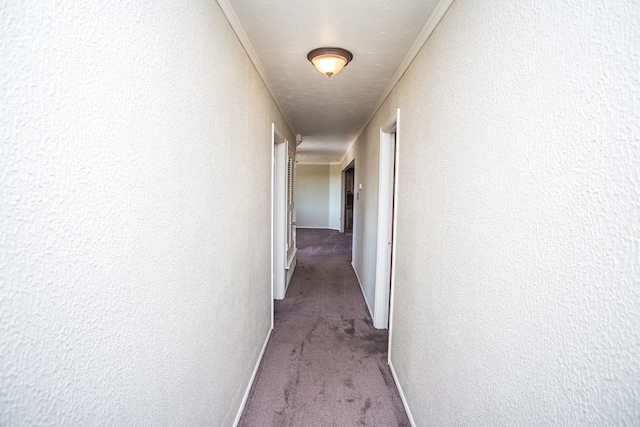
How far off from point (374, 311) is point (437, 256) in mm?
1903

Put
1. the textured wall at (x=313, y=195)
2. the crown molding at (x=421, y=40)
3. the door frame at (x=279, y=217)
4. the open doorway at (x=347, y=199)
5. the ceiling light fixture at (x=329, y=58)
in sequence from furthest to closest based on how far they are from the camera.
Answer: the textured wall at (x=313, y=195)
the open doorway at (x=347, y=199)
the door frame at (x=279, y=217)
the ceiling light fixture at (x=329, y=58)
the crown molding at (x=421, y=40)

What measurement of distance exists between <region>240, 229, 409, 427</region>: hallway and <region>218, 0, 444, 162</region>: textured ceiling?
226 centimetres

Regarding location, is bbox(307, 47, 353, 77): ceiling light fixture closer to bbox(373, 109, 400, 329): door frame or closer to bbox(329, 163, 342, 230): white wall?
bbox(373, 109, 400, 329): door frame

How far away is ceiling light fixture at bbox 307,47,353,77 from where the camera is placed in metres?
1.98

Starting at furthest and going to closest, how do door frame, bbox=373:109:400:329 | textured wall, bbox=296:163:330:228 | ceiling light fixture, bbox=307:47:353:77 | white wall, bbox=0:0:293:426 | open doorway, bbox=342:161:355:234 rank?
textured wall, bbox=296:163:330:228 → open doorway, bbox=342:161:355:234 → door frame, bbox=373:109:400:329 → ceiling light fixture, bbox=307:47:353:77 → white wall, bbox=0:0:293:426

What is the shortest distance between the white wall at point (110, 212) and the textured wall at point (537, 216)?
40.0 inches

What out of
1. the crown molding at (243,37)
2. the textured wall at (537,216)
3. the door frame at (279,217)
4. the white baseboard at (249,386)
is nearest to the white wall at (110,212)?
the crown molding at (243,37)

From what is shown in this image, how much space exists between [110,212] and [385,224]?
2.61 m

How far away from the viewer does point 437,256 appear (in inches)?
59.3

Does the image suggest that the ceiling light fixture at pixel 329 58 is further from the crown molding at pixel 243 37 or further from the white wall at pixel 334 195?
the white wall at pixel 334 195

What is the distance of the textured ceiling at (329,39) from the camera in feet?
5.07

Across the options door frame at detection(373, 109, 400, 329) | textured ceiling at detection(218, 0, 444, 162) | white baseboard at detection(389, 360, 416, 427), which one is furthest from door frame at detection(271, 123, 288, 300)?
white baseboard at detection(389, 360, 416, 427)

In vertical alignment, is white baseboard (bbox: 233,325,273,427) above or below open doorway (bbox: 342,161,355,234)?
below

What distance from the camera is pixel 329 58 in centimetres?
201
